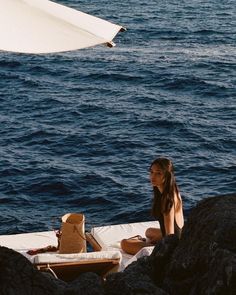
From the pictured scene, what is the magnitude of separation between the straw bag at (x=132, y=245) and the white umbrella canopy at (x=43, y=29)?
167 inches

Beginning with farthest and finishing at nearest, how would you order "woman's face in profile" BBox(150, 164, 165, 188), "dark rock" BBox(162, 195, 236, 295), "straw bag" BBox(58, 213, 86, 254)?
"straw bag" BBox(58, 213, 86, 254), "woman's face in profile" BBox(150, 164, 165, 188), "dark rock" BBox(162, 195, 236, 295)

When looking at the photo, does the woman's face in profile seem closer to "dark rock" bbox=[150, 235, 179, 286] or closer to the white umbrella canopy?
the white umbrella canopy

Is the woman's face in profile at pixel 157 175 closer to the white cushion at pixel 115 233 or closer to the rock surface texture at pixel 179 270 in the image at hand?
the white cushion at pixel 115 233

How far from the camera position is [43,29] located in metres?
8.89

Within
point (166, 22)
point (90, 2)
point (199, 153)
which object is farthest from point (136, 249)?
point (90, 2)

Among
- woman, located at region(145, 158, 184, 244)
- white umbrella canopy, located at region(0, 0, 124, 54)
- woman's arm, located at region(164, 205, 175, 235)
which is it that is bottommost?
woman's arm, located at region(164, 205, 175, 235)

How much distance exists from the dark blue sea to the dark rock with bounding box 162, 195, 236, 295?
1480 centimetres

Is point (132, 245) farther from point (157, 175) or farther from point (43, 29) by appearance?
point (43, 29)

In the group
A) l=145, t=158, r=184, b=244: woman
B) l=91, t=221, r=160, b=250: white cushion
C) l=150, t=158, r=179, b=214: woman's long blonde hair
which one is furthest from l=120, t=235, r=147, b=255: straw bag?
l=150, t=158, r=179, b=214: woman's long blonde hair

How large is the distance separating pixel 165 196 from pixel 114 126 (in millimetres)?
23223

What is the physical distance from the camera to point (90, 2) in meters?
82.0

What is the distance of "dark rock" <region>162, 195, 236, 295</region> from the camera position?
6.71 m

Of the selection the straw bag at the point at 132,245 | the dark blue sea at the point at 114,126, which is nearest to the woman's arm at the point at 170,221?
the straw bag at the point at 132,245

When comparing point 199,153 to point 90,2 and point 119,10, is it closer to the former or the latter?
point 119,10
